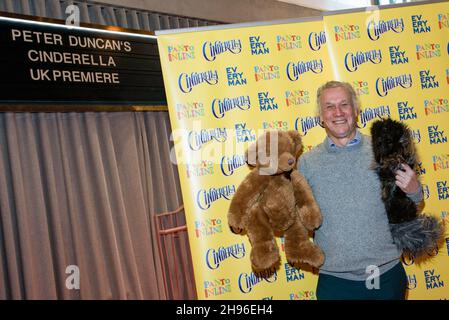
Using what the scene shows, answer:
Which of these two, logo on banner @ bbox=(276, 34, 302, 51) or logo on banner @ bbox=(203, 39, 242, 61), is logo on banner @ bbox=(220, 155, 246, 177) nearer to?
logo on banner @ bbox=(203, 39, 242, 61)

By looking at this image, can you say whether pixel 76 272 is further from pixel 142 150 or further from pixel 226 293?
pixel 226 293

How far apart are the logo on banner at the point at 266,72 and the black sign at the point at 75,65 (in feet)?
5.32

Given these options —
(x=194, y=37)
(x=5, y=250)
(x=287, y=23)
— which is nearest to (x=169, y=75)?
(x=194, y=37)

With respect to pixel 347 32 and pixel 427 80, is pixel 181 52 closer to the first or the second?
pixel 347 32

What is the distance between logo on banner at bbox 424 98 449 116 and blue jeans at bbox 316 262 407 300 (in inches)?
48.5

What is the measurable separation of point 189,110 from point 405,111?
1.31 m

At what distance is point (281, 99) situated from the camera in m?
3.22

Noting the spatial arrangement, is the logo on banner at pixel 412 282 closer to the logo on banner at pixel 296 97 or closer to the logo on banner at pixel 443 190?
the logo on banner at pixel 443 190

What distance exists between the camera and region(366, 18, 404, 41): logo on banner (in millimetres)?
3238

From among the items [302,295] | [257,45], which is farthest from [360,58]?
[302,295]

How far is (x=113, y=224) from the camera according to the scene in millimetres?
4516

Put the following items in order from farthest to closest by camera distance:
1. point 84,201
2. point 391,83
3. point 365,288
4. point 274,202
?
point 84,201 → point 391,83 → point 274,202 → point 365,288

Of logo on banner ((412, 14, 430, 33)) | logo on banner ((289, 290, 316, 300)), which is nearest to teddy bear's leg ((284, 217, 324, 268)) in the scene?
logo on banner ((289, 290, 316, 300))

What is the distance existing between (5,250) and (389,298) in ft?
9.03
